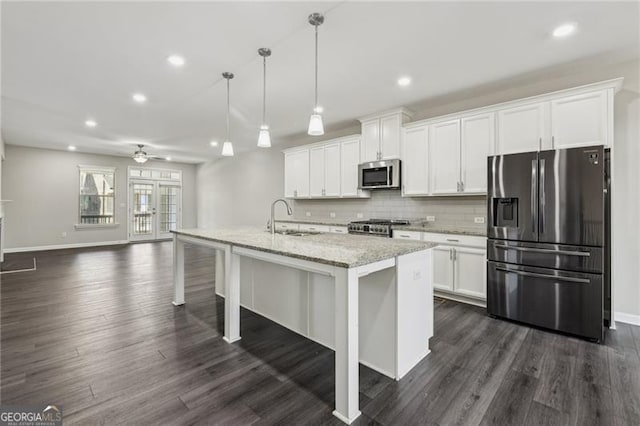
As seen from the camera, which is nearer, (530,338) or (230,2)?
(230,2)

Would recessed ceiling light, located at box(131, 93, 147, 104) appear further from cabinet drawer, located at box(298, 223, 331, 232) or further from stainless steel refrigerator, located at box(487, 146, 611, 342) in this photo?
stainless steel refrigerator, located at box(487, 146, 611, 342)

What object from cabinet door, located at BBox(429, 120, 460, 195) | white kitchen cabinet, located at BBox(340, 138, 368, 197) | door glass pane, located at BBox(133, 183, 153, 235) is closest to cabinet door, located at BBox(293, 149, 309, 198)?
white kitchen cabinet, located at BBox(340, 138, 368, 197)

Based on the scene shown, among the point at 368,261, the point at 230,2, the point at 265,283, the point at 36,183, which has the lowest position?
the point at 265,283

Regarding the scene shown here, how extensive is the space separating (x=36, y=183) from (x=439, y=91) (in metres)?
9.38

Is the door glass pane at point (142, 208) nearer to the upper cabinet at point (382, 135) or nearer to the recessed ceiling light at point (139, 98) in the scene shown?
the recessed ceiling light at point (139, 98)

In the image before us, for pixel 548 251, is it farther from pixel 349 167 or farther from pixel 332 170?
pixel 332 170

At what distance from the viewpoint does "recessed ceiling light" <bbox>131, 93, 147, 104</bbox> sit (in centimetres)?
381

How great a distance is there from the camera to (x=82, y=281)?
4.37 metres

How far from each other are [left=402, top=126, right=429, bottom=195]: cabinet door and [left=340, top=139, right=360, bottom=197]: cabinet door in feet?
2.74

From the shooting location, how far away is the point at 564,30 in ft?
7.75

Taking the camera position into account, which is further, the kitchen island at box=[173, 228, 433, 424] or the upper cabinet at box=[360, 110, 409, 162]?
the upper cabinet at box=[360, 110, 409, 162]

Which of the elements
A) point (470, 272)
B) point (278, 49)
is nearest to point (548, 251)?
point (470, 272)

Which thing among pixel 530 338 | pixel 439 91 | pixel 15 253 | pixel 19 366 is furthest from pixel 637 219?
pixel 15 253

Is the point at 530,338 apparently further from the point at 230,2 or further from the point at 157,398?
the point at 230,2
